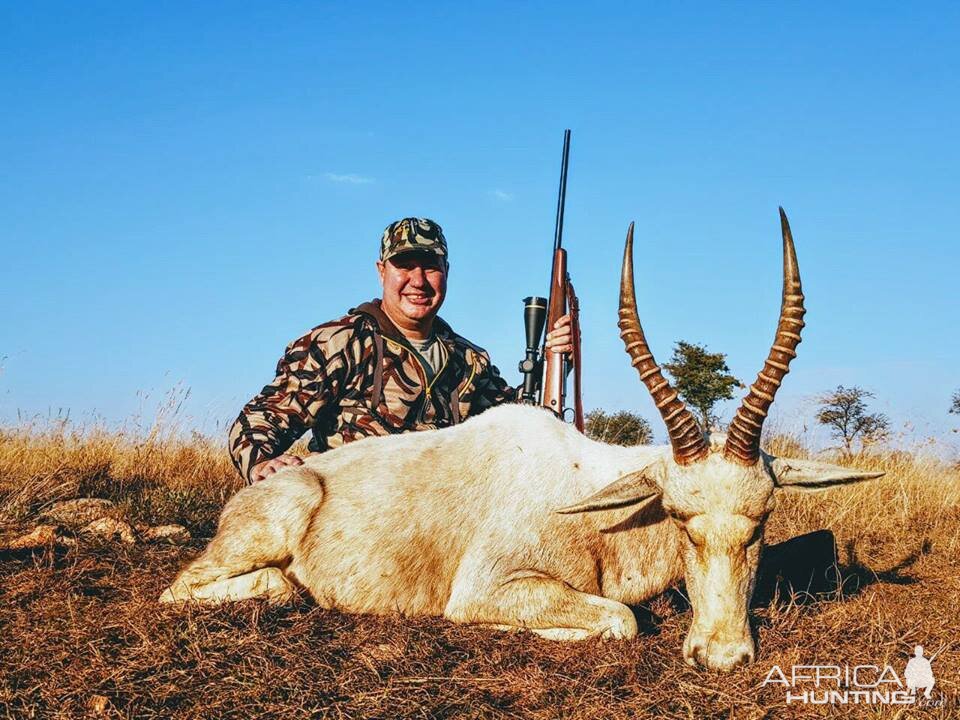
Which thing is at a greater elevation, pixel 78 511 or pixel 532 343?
pixel 532 343

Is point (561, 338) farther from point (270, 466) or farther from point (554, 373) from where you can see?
point (270, 466)

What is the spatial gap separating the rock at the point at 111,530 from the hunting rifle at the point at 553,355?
3135mm

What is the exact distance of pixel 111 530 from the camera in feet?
20.1

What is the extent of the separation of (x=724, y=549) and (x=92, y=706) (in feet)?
8.94

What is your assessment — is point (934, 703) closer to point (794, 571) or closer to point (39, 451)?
point (794, 571)

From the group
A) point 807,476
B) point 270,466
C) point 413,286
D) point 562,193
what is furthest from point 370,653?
point 562,193

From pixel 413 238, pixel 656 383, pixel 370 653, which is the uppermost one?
pixel 413 238

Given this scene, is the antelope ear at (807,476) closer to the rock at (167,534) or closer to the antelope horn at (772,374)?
the antelope horn at (772,374)

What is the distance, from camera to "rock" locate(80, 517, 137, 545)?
604 centimetres

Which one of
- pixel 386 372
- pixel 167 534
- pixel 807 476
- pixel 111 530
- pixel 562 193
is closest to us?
pixel 807 476

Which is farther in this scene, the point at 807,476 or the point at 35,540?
the point at 35,540

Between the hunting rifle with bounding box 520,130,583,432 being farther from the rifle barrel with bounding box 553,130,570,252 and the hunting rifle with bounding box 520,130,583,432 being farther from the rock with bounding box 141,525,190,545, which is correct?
the rock with bounding box 141,525,190,545

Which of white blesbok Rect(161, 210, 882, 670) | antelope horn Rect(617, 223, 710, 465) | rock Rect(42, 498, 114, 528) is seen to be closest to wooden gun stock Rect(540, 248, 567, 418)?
white blesbok Rect(161, 210, 882, 670)

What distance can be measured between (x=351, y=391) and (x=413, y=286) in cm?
104
